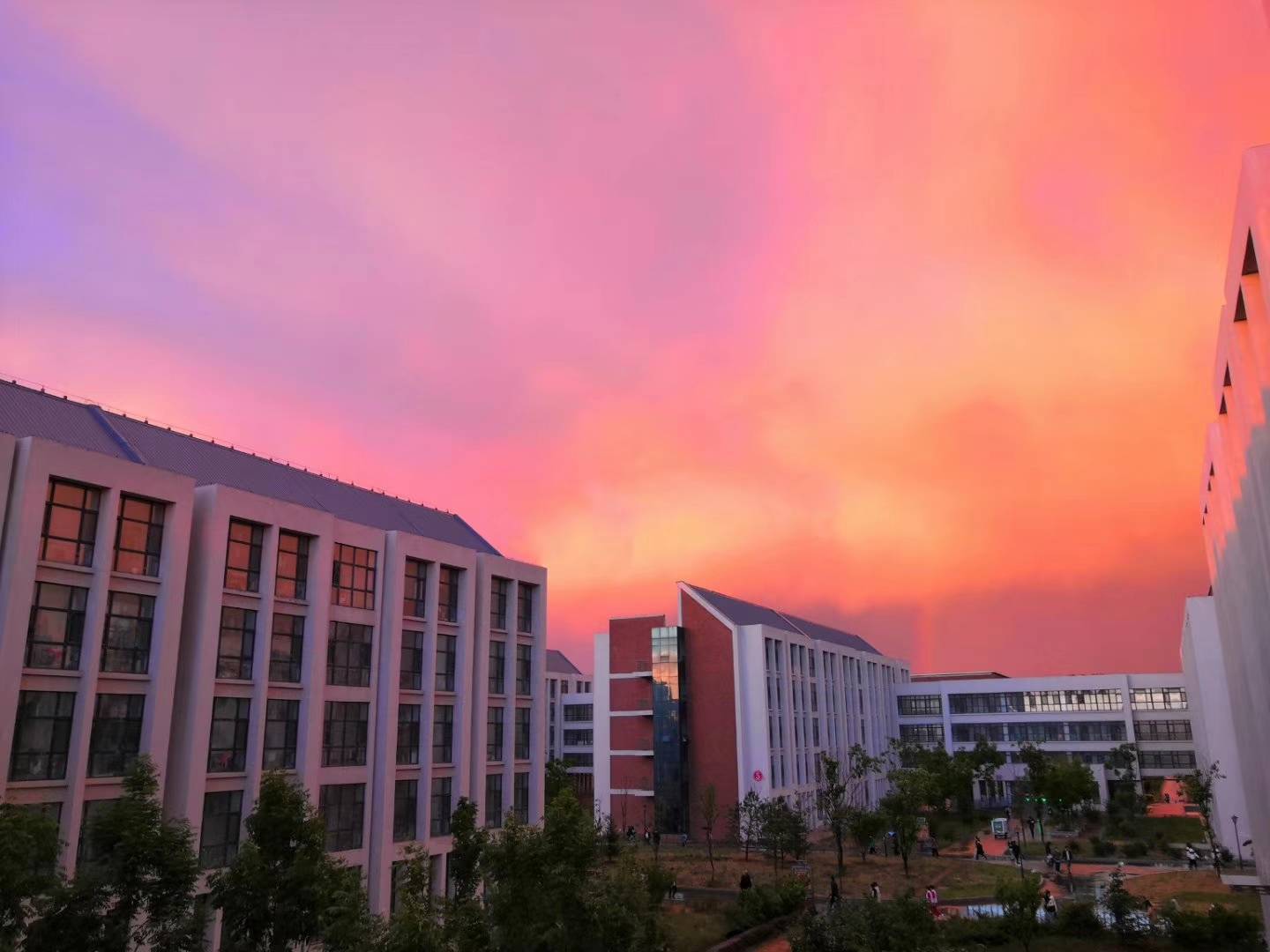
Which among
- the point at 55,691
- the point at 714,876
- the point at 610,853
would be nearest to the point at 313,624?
the point at 55,691

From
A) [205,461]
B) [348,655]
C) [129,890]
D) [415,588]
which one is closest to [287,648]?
[348,655]

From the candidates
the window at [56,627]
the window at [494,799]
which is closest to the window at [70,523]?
the window at [56,627]

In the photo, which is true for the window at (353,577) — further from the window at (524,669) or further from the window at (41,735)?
the window at (41,735)

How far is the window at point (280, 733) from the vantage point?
33.7 m

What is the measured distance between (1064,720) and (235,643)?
84.5m

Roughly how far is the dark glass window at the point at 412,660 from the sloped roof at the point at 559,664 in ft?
254

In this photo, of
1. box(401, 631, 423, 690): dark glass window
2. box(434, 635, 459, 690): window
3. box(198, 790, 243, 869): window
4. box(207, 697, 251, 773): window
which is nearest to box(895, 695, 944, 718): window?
box(434, 635, 459, 690): window

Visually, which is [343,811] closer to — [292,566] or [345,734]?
[345,734]

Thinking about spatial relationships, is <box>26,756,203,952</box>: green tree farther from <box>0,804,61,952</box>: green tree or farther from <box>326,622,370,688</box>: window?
<box>326,622,370,688</box>: window

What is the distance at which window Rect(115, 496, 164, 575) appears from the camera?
29.7 meters

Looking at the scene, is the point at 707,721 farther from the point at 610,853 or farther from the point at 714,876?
the point at 610,853

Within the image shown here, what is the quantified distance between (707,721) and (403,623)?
116 ft

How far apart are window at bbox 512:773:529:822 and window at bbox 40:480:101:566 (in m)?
23.4

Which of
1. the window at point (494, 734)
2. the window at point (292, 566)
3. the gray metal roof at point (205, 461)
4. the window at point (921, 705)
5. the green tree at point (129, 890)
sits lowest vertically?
the green tree at point (129, 890)
